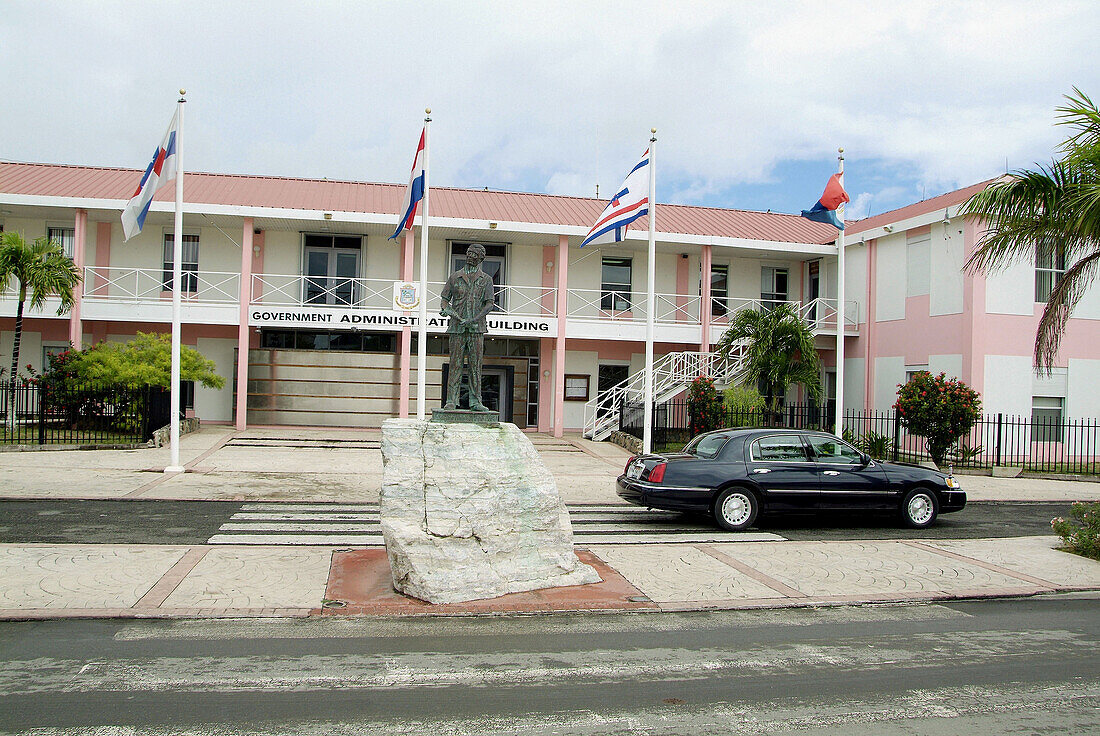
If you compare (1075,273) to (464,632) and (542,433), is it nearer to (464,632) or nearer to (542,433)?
(464,632)

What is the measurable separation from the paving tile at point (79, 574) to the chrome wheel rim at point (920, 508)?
31.3 feet

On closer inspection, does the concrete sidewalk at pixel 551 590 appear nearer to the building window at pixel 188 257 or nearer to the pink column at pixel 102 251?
the building window at pixel 188 257

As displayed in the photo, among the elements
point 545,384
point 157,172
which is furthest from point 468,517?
point 545,384

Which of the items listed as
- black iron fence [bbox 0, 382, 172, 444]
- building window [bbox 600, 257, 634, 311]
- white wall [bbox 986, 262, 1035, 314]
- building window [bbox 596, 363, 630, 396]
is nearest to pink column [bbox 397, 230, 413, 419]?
black iron fence [bbox 0, 382, 172, 444]

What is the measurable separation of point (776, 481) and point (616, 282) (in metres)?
16.7

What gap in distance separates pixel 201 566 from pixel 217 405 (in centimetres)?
1876

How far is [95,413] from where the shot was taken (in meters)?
19.8

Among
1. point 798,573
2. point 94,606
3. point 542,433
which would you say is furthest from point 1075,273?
point 542,433

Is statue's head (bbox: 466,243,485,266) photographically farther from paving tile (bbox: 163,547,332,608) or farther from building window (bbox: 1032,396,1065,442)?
building window (bbox: 1032,396,1065,442)

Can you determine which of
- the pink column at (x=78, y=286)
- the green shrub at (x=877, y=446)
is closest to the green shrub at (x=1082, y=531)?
the green shrub at (x=877, y=446)

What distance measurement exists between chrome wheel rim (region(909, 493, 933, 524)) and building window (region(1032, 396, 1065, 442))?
38.2 ft

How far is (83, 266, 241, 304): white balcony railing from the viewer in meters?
24.3

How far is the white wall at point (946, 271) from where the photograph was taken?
2155 centimetres

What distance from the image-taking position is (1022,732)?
4676 millimetres
